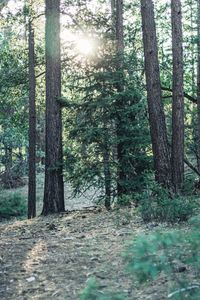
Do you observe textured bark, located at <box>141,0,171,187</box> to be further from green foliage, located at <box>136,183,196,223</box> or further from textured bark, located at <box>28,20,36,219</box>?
textured bark, located at <box>28,20,36,219</box>

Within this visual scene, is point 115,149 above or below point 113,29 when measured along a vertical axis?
below

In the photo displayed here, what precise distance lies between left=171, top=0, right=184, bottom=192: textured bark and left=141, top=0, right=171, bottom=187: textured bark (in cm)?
73

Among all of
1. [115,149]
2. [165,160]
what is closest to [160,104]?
[165,160]

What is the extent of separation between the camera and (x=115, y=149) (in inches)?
446

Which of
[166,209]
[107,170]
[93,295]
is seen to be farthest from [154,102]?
[93,295]

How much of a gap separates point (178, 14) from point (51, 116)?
4.02 metres

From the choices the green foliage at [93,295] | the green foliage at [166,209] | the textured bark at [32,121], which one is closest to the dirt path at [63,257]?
the green foliage at [166,209]

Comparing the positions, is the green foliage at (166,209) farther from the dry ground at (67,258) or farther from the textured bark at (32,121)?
the textured bark at (32,121)

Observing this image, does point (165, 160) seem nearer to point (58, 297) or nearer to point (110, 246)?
point (110, 246)

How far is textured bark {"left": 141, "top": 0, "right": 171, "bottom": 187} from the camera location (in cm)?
959

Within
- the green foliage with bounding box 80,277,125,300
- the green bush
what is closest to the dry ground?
the green foliage with bounding box 80,277,125,300

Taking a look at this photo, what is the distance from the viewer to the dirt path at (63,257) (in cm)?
478

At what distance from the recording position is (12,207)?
768 inches

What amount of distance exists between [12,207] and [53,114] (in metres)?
9.50
